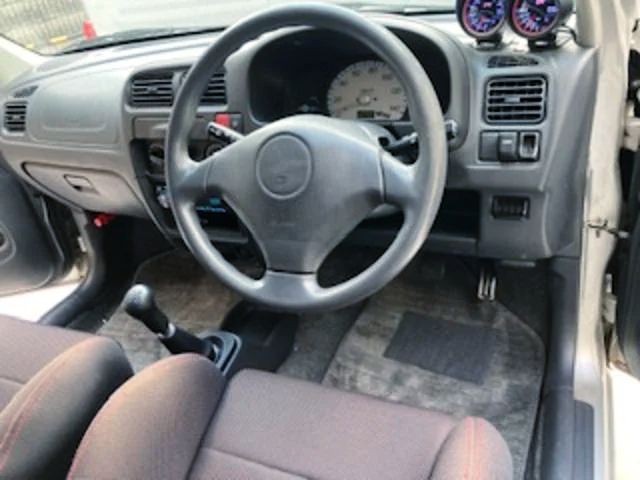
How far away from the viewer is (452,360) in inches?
67.9

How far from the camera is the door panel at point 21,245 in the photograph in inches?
79.5

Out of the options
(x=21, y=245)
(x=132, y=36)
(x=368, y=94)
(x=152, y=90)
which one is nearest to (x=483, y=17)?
(x=368, y=94)

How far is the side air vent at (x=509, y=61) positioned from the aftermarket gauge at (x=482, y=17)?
4 cm

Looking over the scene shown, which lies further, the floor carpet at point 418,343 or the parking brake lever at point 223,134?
the floor carpet at point 418,343

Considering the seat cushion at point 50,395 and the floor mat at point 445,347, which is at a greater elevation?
the seat cushion at point 50,395

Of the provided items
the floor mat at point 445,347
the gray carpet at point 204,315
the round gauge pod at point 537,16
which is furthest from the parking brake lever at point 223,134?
the floor mat at point 445,347

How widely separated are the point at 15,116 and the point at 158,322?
0.81 meters

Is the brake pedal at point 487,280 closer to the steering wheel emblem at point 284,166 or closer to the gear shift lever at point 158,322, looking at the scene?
the gear shift lever at point 158,322

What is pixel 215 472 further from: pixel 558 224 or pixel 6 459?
pixel 558 224

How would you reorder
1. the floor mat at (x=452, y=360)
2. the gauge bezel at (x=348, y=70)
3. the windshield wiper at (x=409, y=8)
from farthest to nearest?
the floor mat at (x=452, y=360) → the windshield wiper at (x=409, y=8) → the gauge bezel at (x=348, y=70)

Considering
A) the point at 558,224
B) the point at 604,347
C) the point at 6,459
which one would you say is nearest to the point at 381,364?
the point at 604,347

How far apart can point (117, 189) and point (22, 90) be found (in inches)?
15.7

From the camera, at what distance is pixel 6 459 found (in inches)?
31.7

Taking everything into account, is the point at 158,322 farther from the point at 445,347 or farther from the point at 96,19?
the point at 96,19
